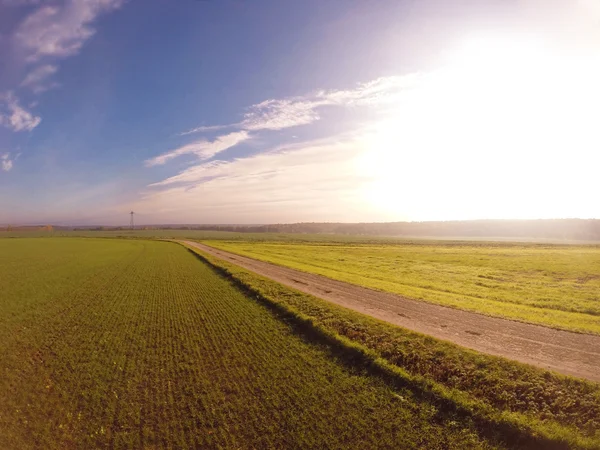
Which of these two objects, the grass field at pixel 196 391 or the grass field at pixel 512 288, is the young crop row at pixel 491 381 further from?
the grass field at pixel 512 288

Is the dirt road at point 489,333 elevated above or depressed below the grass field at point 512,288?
above

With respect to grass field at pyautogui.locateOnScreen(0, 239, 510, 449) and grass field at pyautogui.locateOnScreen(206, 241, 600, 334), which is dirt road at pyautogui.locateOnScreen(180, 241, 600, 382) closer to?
grass field at pyautogui.locateOnScreen(206, 241, 600, 334)

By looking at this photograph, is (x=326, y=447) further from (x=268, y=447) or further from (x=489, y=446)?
(x=489, y=446)

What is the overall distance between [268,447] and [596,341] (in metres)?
15.7

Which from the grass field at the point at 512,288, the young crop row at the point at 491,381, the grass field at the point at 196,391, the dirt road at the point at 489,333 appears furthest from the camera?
the grass field at the point at 512,288

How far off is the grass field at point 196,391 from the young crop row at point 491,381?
1.10 metres

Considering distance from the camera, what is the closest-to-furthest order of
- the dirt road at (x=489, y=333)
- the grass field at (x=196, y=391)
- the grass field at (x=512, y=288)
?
the grass field at (x=196, y=391), the dirt road at (x=489, y=333), the grass field at (x=512, y=288)

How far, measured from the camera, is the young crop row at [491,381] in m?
8.79

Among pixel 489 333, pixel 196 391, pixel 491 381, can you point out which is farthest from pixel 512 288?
pixel 196 391

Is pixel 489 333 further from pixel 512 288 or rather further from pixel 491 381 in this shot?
pixel 512 288

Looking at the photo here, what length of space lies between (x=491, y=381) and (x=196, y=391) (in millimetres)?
9734

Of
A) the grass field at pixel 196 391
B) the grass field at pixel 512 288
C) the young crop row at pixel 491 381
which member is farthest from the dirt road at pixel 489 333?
the grass field at pixel 196 391

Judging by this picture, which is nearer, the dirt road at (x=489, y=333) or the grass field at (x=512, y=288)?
the dirt road at (x=489, y=333)

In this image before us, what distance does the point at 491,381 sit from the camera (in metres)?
10.9
